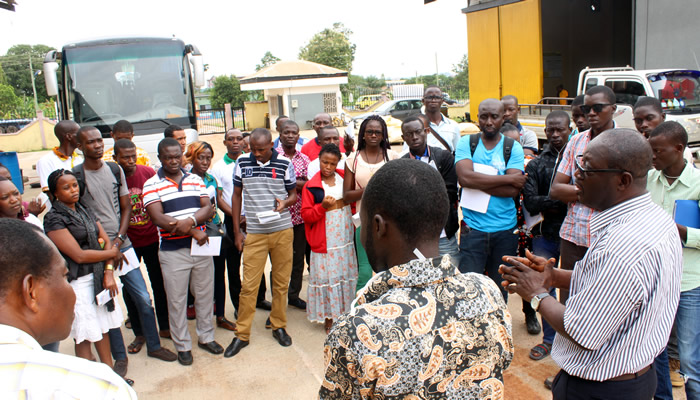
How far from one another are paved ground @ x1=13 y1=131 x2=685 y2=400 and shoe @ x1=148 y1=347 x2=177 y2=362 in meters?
0.05

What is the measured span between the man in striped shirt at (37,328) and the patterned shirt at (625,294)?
1668 mm

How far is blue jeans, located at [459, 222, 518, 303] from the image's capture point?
4.30 meters

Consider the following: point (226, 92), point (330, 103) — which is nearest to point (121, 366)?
point (330, 103)

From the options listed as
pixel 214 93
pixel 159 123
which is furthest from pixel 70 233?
pixel 214 93

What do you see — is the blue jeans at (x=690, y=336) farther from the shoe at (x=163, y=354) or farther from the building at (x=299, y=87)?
the building at (x=299, y=87)

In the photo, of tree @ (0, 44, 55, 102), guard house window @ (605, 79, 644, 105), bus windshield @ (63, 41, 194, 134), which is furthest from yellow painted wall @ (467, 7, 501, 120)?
tree @ (0, 44, 55, 102)

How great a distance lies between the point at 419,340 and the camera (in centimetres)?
144

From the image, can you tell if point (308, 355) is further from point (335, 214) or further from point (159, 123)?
point (159, 123)

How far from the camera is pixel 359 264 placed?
189 inches

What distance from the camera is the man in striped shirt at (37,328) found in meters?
1.12

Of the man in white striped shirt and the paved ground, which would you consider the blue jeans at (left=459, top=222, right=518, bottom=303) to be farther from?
the man in white striped shirt

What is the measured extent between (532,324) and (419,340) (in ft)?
11.5

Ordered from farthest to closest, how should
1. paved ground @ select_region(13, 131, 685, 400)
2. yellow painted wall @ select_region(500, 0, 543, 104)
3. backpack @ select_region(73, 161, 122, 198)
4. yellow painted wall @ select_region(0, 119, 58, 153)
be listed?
yellow painted wall @ select_region(0, 119, 58, 153) → yellow painted wall @ select_region(500, 0, 543, 104) → backpack @ select_region(73, 161, 122, 198) → paved ground @ select_region(13, 131, 685, 400)

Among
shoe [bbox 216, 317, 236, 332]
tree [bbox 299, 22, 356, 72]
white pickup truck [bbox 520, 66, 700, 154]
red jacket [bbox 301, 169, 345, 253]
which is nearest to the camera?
red jacket [bbox 301, 169, 345, 253]
